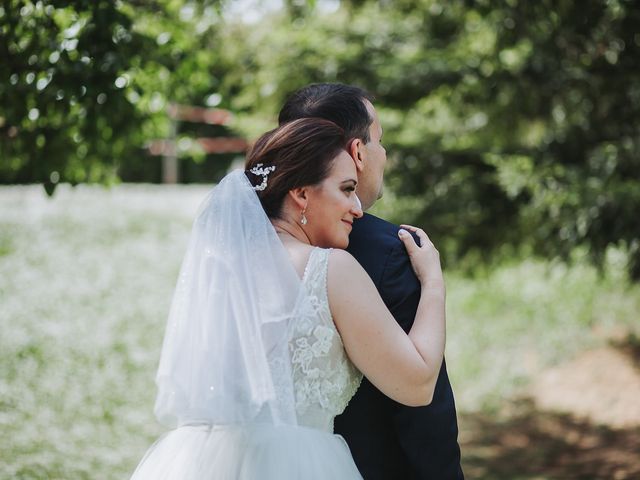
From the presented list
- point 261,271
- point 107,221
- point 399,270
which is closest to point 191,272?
point 261,271

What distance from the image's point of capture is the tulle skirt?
204cm

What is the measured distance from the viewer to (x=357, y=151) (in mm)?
2135

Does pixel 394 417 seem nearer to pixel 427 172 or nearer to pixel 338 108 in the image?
pixel 338 108

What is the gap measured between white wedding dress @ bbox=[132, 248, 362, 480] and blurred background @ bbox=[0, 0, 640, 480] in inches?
84.8

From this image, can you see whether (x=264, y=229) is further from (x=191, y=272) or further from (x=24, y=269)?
(x=24, y=269)

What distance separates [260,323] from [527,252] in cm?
555

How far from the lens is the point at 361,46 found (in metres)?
7.21

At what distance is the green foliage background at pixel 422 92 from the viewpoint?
399 centimetres

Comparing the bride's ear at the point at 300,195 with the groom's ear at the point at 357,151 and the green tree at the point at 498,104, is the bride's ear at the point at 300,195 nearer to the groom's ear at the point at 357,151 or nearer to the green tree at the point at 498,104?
the groom's ear at the point at 357,151

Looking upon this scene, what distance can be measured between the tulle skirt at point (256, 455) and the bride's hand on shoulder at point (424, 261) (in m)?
0.49

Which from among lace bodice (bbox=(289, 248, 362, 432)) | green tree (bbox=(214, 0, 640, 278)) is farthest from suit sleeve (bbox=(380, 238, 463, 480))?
green tree (bbox=(214, 0, 640, 278))

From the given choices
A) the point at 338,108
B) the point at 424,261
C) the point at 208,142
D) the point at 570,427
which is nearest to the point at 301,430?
the point at 424,261

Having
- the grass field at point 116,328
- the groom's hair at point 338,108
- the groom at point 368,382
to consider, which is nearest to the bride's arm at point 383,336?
the groom at point 368,382

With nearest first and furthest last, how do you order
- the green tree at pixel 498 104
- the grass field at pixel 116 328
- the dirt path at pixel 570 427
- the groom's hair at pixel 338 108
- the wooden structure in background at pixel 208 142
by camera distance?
the groom's hair at pixel 338 108 < the green tree at pixel 498 104 < the dirt path at pixel 570 427 < the grass field at pixel 116 328 < the wooden structure in background at pixel 208 142
